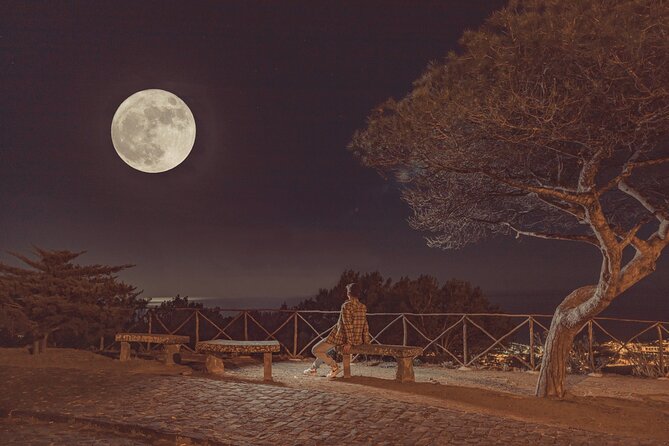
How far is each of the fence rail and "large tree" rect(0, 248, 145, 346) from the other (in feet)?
3.76

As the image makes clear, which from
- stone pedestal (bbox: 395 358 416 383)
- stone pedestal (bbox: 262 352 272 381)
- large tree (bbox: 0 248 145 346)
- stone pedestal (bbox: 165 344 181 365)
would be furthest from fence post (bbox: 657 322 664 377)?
large tree (bbox: 0 248 145 346)

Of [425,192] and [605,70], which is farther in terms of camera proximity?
[425,192]

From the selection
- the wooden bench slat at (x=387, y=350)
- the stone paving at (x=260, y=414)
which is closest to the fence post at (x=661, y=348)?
the wooden bench slat at (x=387, y=350)

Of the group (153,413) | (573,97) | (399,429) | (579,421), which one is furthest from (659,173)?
(153,413)

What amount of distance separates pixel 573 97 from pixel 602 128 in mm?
601

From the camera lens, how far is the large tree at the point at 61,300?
40.4 ft

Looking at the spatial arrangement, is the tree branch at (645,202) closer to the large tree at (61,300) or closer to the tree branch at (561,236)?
the tree branch at (561,236)

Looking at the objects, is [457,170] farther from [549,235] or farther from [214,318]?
[214,318]

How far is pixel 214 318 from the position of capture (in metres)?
20.0

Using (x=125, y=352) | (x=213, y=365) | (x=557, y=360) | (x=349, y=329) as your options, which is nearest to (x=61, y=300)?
(x=125, y=352)

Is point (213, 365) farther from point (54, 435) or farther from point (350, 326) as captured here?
Answer: point (54, 435)

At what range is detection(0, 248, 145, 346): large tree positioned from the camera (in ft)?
40.4

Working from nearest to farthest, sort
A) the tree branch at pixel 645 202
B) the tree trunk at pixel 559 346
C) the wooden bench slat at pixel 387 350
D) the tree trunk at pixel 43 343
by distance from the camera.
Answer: the tree branch at pixel 645 202 → the tree trunk at pixel 559 346 → the wooden bench slat at pixel 387 350 → the tree trunk at pixel 43 343

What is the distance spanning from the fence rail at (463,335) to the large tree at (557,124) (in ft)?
4.32
